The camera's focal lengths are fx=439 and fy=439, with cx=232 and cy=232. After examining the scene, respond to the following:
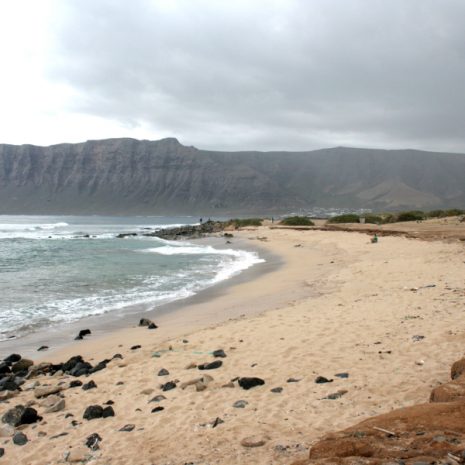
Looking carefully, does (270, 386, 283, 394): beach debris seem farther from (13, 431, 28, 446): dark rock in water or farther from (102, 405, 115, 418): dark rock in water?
→ (13, 431, 28, 446): dark rock in water

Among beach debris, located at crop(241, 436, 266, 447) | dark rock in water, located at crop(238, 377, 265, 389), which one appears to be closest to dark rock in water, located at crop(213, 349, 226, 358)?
dark rock in water, located at crop(238, 377, 265, 389)

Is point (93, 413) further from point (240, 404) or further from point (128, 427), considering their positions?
point (240, 404)

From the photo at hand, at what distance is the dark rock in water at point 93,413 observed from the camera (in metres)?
5.69

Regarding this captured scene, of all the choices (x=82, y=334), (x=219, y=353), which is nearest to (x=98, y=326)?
(x=82, y=334)

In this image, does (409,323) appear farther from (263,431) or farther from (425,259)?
(425,259)

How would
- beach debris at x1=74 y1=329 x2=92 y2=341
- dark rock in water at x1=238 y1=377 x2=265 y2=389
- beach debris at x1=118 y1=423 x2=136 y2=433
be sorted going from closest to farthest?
beach debris at x1=118 y1=423 x2=136 y2=433
dark rock in water at x1=238 y1=377 x2=265 y2=389
beach debris at x1=74 y1=329 x2=92 y2=341

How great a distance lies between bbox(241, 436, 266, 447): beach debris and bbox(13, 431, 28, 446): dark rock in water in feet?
8.89

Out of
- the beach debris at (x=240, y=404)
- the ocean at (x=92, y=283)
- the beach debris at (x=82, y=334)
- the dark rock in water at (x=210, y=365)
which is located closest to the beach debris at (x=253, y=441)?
the beach debris at (x=240, y=404)

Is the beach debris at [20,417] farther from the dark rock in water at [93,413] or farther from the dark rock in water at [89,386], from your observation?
the dark rock in water at [89,386]

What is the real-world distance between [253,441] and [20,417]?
327 centimetres

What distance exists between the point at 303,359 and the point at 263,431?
2.58 m

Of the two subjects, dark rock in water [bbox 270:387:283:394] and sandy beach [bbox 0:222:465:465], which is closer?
sandy beach [bbox 0:222:465:465]

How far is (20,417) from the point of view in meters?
5.75

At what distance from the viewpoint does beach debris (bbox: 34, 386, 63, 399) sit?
6742 millimetres
